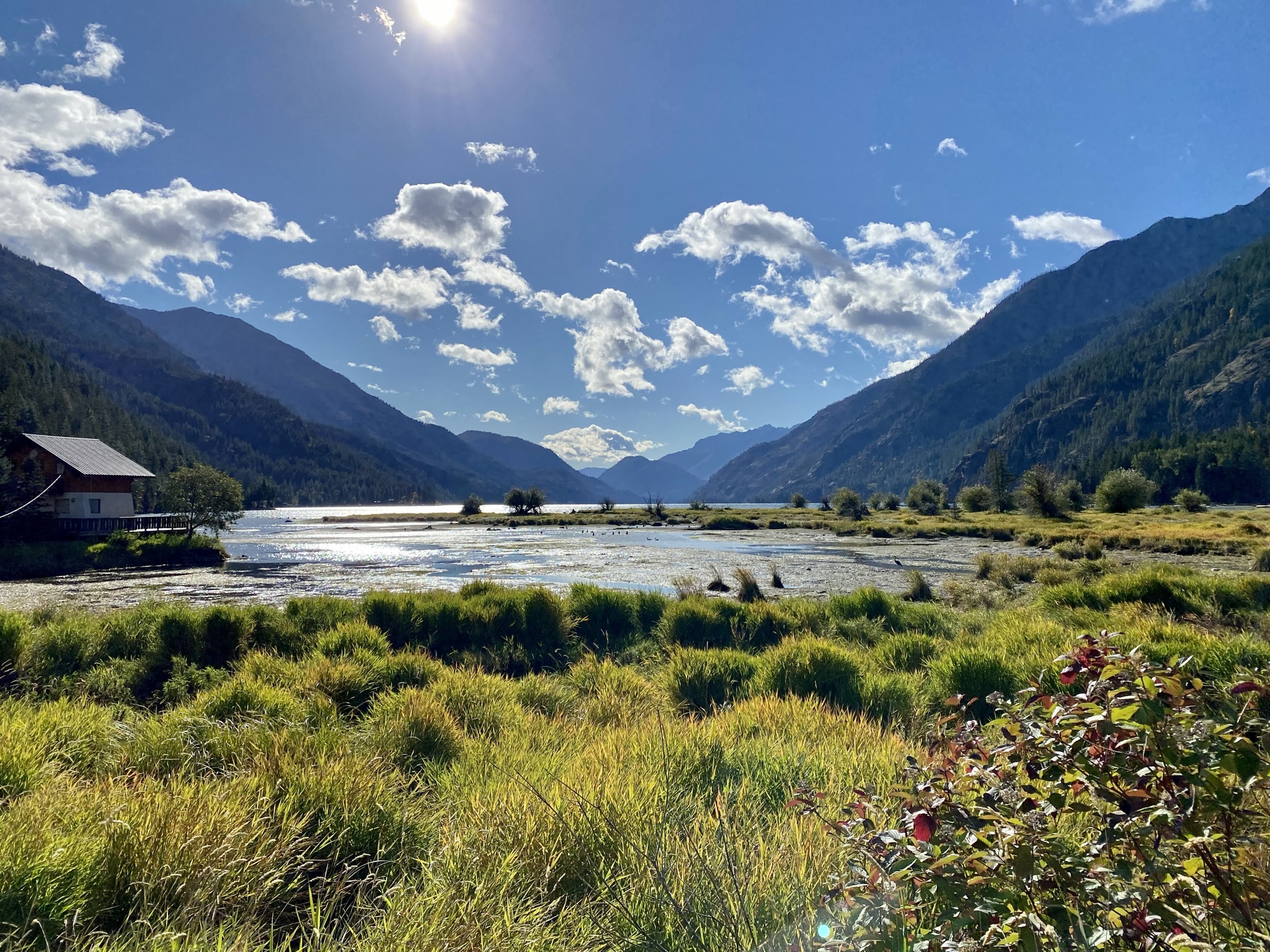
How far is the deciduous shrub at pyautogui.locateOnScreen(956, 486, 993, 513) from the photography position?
6931 centimetres

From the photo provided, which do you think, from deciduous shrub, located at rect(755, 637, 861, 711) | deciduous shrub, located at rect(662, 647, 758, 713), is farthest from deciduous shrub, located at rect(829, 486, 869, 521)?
deciduous shrub, located at rect(662, 647, 758, 713)

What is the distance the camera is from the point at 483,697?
5.86 meters

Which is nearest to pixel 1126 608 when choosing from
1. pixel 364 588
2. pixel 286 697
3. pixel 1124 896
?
pixel 1124 896

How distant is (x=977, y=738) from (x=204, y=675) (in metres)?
9.15

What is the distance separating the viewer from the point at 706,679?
23.4 feet

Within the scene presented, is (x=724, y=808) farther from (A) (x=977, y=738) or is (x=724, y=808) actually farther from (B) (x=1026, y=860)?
(B) (x=1026, y=860)

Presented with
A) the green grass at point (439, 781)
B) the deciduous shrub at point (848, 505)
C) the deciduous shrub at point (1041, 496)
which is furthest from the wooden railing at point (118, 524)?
the deciduous shrub at point (1041, 496)

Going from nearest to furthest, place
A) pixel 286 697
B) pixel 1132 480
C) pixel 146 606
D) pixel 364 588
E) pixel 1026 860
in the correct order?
pixel 1026 860
pixel 286 697
pixel 146 606
pixel 364 588
pixel 1132 480

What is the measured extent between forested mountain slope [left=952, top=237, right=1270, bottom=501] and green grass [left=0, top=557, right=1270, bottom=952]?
390 ft

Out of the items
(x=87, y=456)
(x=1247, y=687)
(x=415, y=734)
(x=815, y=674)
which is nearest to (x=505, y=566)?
(x=815, y=674)

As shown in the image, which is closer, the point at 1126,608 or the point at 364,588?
the point at 1126,608

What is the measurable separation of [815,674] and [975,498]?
73.9m

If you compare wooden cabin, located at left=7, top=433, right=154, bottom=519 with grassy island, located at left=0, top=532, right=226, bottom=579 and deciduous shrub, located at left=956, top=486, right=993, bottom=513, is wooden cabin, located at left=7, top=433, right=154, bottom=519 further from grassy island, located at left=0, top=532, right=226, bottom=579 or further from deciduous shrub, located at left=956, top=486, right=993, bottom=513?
deciduous shrub, located at left=956, top=486, right=993, bottom=513

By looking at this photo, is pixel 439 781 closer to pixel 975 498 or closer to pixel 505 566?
pixel 505 566
